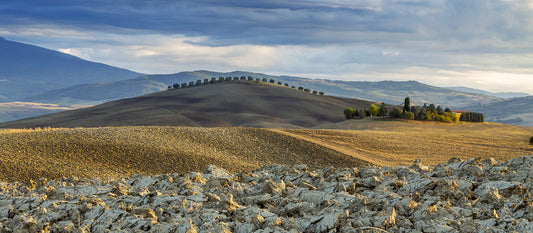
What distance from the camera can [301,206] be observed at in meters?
9.58

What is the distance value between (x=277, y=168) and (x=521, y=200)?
324 inches

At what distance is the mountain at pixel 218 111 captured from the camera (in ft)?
247

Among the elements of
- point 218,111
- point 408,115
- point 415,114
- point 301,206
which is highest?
point 301,206

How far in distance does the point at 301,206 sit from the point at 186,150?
16942 mm

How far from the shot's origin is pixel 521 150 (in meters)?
37.6

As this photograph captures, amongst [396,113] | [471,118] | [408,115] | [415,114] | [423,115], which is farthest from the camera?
[471,118]

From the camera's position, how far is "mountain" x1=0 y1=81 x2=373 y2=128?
7538 centimetres

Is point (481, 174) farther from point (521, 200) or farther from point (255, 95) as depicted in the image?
point (255, 95)

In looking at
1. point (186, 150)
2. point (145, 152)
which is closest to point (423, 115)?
point (186, 150)

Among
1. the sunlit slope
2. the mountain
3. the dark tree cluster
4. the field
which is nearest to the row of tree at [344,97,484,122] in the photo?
the dark tree cluster

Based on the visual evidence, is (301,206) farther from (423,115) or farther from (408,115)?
(423,115)

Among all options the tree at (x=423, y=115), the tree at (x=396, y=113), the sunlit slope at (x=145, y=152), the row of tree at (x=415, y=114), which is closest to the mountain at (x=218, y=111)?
the row of tree at (x=415, y=114)

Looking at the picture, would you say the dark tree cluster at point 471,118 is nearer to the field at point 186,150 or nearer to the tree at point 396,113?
the tree at point 396,113

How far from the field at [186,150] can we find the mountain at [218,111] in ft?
115
